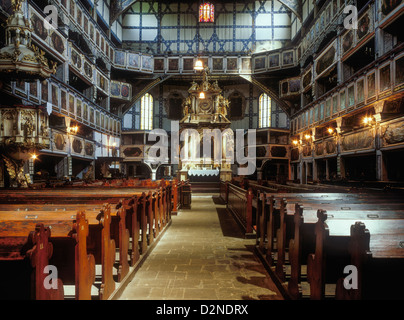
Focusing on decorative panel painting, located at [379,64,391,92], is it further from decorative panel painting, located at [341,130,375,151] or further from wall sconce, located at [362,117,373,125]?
decorative panel painting, located at [341,130,375,151]

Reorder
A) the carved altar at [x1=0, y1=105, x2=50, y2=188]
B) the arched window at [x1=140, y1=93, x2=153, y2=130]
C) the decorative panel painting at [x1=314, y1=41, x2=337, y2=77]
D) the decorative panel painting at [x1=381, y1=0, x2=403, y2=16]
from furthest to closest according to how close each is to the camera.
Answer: the arched window at [x1=140, y1=93, x2=153, y2=130] < the decorative panel painting at [x1=314, y1=41, x2=337, y2=77] < the decorative panel painting at [x1=381, y1=0, x2=403, y2=16] < the carved altar at [x1=0, y1=105, x2=50, y2=188]

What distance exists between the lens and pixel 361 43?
12.2 meters

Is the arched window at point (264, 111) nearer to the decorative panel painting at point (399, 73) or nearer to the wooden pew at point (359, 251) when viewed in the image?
the decorative panel painting at point (399, 73)

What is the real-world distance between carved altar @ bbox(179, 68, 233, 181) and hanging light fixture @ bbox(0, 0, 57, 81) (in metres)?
13.4

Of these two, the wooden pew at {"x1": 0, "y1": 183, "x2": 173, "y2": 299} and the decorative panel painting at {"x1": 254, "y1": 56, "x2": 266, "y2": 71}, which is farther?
the decorative panel painting at {"x1": 254, "y1": 56, "x2": 266, "y2": 71}

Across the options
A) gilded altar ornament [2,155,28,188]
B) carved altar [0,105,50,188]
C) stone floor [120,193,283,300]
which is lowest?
stone floor [120,193,283,300]

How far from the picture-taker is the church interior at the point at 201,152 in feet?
8.64

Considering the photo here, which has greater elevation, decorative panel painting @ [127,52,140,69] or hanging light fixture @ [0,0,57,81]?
decorative panel painting @ [127,52,140,69]

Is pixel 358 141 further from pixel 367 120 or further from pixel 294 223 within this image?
pixel 294 223

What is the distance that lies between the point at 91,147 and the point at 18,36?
9.77 m

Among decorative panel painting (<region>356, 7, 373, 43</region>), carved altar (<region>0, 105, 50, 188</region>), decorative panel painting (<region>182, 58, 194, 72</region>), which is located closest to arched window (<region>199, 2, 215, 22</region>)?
decorative panel painting (<region>182, 58, 194, 72</region>)

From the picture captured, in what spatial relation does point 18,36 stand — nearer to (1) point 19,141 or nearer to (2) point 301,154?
(1) point 19,141

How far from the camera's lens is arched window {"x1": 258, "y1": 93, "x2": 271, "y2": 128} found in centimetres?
2630

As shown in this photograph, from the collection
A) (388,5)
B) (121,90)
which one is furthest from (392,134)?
(121,90)
